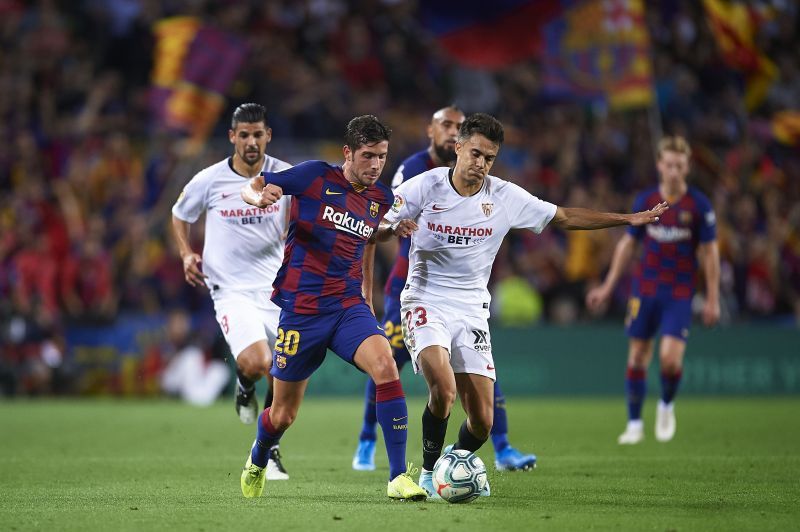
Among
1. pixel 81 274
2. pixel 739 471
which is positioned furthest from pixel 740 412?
pixel 81 274

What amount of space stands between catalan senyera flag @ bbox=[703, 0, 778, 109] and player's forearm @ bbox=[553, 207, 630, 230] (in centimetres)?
1170

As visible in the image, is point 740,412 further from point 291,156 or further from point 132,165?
point 132,165

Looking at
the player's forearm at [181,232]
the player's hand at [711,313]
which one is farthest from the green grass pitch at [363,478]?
the player's forearm at [181,232]

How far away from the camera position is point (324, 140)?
71.5 ft

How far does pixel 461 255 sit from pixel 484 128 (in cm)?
93

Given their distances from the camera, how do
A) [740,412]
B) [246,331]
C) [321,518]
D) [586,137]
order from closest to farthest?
[321,518] → [246,331] → [740,412] → [586,137]

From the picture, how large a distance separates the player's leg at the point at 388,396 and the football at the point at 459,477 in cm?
20

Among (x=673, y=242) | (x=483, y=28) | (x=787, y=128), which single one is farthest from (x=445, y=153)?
(x=483, y=28)

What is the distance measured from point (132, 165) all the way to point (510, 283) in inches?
272

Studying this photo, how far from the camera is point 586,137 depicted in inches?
915

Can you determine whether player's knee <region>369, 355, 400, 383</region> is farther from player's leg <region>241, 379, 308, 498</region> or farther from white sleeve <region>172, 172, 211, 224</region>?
white sleeve <region>172, 172, 211, 224</region>

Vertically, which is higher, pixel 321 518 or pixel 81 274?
pixel 81 274

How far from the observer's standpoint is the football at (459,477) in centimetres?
779

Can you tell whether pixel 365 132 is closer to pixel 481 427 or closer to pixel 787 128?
pixel 481 427
